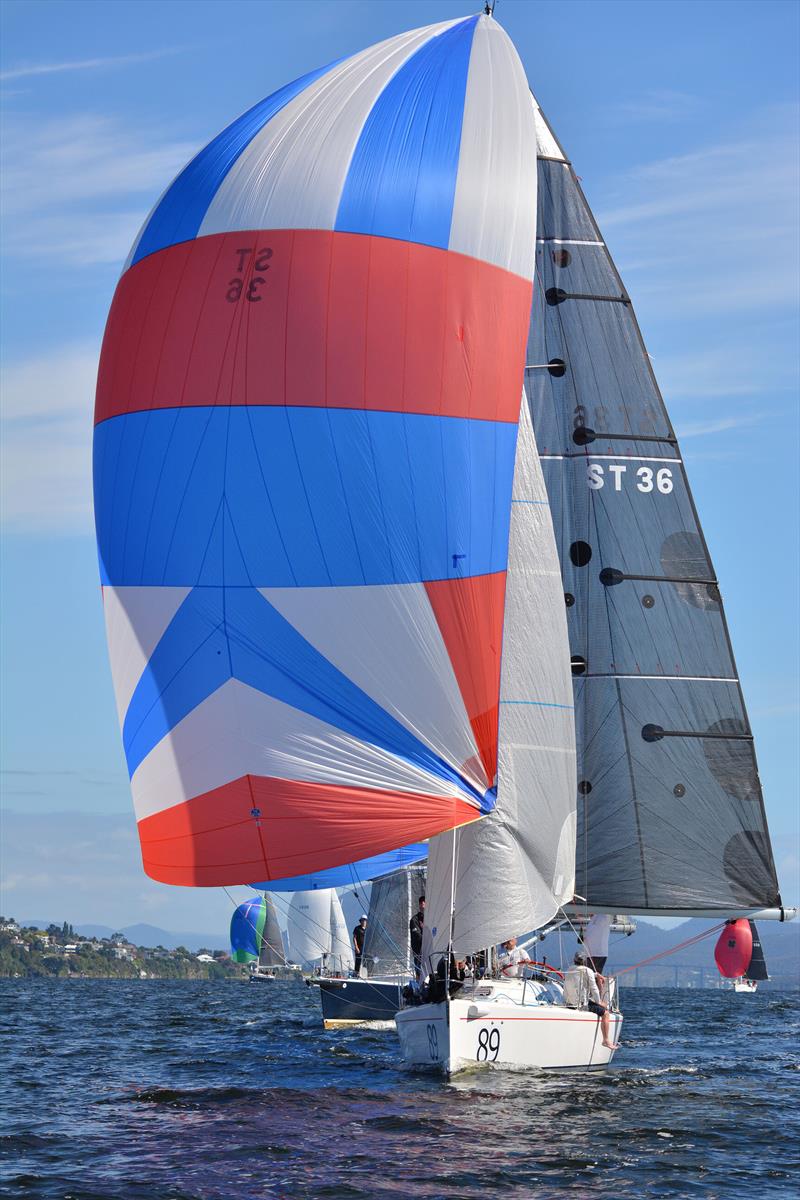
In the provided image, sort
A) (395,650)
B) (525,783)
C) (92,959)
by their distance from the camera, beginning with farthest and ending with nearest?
(92,959), (525,783), (395,650)

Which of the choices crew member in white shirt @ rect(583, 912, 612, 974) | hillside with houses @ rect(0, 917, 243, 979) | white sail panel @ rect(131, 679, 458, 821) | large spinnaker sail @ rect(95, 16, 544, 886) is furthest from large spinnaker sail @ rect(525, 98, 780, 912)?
hillside with houses @ rect(0, 917, 243, 979)

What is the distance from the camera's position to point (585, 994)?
59.5 feet

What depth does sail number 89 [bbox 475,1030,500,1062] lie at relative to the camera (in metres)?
16.2

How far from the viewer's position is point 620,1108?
628 inches

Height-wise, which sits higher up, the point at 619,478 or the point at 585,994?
the point at 619,478

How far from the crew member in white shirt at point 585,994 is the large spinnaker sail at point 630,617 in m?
2.63

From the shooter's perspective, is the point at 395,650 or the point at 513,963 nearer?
the point at 395,650

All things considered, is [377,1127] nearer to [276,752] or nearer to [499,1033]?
[499,1033]

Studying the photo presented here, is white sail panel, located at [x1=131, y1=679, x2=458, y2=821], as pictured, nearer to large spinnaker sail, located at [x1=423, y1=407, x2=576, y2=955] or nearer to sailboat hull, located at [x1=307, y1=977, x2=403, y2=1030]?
large spinnaker sail, located at [x1=423, y1=407, x2=576, y2=955]

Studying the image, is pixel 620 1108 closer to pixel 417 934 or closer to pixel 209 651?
pixel 417 934

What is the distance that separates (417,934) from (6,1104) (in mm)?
5885

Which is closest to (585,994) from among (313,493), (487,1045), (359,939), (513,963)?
(513,963)

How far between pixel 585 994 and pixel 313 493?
690 centimetres

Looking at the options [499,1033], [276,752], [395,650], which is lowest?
[499,1033]
